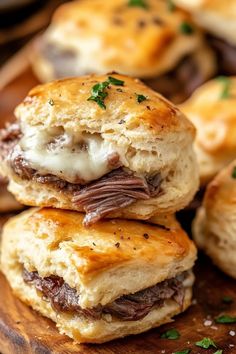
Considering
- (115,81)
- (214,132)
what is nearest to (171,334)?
(115,81)

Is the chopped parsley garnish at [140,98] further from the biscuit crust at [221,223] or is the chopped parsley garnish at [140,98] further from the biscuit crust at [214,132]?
the biscuit crust at [214,132]

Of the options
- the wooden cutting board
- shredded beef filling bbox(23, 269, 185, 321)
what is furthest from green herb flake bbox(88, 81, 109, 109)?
the wooden cutting board

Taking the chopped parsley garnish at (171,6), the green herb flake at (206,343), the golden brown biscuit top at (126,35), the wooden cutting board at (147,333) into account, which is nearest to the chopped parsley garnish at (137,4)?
the golden brown biscuit top at (126,35)

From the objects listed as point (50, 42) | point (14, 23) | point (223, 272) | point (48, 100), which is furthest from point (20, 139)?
point (14, 23)

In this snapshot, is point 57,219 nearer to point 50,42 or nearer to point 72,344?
point 72,344

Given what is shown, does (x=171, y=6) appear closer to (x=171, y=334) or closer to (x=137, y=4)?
(x=137, y=4)

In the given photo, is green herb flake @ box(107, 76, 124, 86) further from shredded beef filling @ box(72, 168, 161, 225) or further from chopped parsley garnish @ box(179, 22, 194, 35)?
chopped parsley garnish @ box(179, 22, 194, 35)

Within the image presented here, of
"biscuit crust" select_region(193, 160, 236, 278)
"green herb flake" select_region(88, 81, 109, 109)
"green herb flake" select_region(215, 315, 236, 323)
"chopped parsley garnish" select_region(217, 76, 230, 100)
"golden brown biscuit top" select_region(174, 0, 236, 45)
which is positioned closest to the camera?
"green herb flake" select_region(88, 81, 109, 109)
